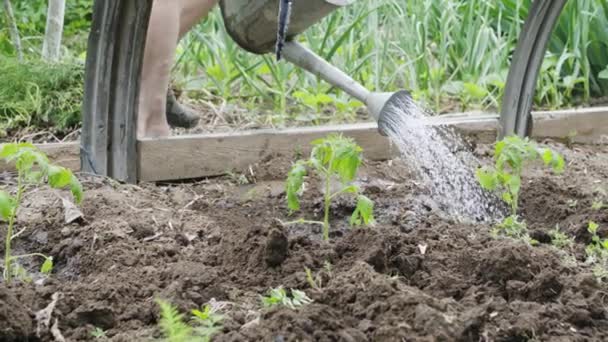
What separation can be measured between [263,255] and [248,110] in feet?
6.88

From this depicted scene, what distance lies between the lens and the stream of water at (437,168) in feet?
9.71

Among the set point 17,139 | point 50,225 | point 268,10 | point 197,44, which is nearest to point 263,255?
point 50,225

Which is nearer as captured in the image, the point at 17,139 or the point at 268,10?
the point at 268,10

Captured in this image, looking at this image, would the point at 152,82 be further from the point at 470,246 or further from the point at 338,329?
the point at 338,329

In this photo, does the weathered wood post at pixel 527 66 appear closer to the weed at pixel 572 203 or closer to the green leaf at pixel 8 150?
the weed at pixel 572 203

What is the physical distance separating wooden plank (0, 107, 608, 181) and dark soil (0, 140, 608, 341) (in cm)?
25

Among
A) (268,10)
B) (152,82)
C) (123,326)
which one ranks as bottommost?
(123,326)

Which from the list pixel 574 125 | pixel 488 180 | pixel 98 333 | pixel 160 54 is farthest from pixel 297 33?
pixel 98 333

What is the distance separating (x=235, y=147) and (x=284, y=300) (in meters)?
1.70

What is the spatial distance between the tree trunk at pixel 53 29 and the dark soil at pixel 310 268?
1270mm

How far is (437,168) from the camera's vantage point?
317 cm

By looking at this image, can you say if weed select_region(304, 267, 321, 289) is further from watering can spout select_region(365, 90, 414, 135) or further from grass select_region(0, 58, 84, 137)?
grass select_region(0, 58, 84, 137)

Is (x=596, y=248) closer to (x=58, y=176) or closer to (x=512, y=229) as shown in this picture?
(x=512, y=229)

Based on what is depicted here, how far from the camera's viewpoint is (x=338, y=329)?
1.76 meters
